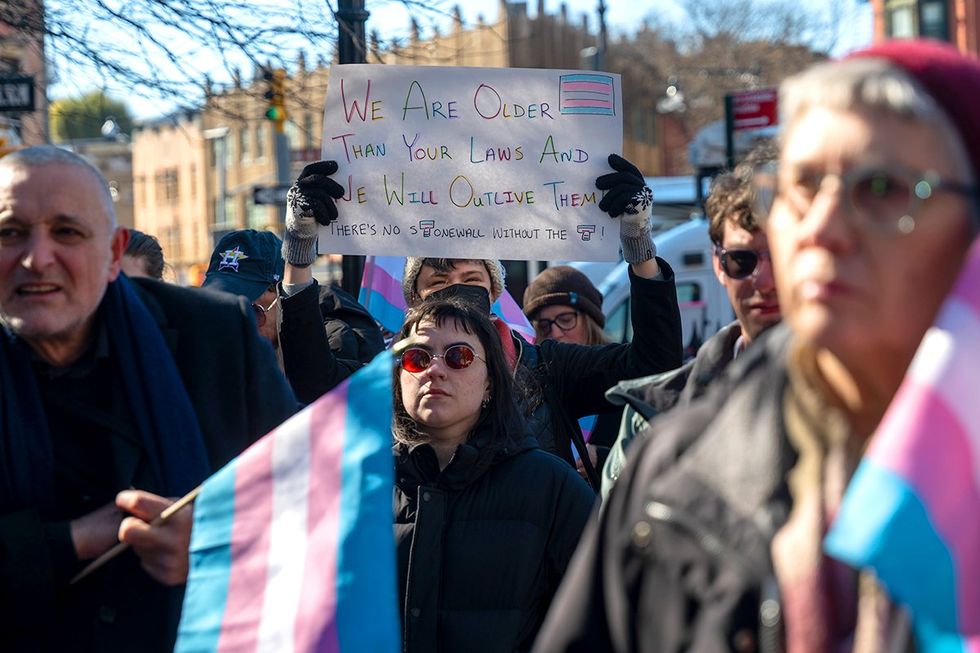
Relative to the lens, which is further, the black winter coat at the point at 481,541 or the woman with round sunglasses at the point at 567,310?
the woman with round sunglasses at the point at 567,310

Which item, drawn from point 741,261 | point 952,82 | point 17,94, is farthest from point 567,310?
point 952,82

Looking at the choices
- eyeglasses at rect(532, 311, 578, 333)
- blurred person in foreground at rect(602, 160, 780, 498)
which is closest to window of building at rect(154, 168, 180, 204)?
eyeglasses at rect(532, 311, 578, 333)

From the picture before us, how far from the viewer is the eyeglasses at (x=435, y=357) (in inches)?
171

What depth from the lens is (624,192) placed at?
5090mm

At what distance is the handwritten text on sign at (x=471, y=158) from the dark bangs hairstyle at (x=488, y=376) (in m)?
0.79

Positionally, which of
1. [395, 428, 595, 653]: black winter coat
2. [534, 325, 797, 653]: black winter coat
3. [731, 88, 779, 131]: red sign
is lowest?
[395, 428, 595, 653]: black winter coat

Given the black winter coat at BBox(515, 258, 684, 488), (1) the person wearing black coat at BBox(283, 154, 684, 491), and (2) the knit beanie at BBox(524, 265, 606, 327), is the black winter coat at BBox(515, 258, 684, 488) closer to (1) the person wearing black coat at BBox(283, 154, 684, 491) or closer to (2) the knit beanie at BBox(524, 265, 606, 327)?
(1) the person wearing black coat at BBox(283, 154, 684, 491)

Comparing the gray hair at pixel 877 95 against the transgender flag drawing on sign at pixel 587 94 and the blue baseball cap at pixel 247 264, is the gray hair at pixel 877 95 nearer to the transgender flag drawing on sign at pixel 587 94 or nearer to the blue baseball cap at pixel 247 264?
the transgender flag drawing on sign at pixel 587 94

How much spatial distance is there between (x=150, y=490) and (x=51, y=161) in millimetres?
760

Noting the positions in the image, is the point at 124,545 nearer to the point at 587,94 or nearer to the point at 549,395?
the point at 549,395

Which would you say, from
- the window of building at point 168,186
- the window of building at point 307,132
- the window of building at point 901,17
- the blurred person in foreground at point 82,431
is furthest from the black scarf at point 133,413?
the window of building at point 168,186

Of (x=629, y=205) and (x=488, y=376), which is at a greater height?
(x=629, y=205)

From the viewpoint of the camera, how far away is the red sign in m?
15.2

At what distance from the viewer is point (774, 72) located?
46.7 meters
